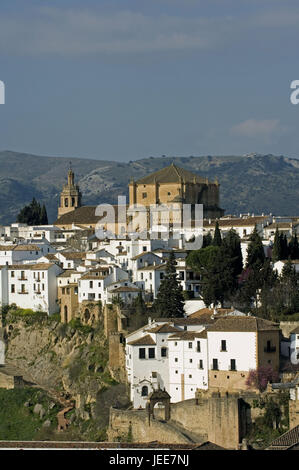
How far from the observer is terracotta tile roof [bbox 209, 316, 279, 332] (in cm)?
4544

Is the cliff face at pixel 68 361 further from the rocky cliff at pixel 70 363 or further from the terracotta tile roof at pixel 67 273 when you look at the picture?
the terracotta tile roof at pixel 67 273

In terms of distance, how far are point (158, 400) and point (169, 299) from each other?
7.85 m

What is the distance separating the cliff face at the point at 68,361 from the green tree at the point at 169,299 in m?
3.23

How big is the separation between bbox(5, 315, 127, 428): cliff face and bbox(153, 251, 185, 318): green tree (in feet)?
10.6

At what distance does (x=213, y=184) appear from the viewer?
78.6 metres

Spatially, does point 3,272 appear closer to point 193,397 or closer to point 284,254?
point 284,254

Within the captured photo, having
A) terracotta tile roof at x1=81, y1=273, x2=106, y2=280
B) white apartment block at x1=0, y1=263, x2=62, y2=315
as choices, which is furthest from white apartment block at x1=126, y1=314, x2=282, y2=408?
white apartment block at x1=0, y1=263, x2=62, y2=315

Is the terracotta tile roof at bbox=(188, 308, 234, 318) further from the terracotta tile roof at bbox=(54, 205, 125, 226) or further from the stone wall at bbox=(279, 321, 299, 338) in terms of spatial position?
the terracotta tile roof at bbox=(54, 205, 125, 226)

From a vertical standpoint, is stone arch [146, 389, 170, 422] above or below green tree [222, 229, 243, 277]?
below

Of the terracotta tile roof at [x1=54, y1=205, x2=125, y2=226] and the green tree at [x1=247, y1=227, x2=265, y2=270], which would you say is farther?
the terracotta tile roof at [x1=54, y1=205, x2=125, y2=226]

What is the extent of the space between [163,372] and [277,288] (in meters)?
7.26

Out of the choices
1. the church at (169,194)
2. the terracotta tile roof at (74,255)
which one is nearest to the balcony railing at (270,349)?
the terracotta tile roof at (74,255)
